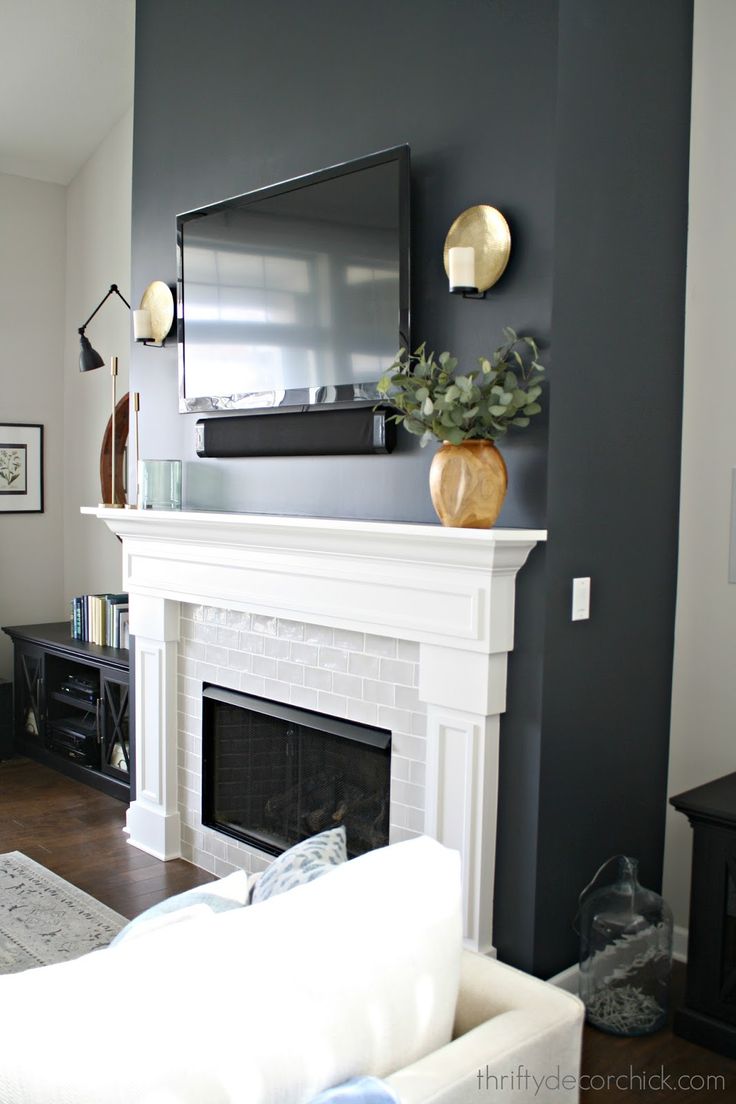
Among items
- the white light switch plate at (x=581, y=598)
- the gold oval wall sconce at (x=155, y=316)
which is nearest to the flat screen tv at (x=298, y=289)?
the gold oval wall sconce at (x=155, y=316)

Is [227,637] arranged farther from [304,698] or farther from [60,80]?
[60,80]

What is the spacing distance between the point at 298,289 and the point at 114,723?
92.1 inches

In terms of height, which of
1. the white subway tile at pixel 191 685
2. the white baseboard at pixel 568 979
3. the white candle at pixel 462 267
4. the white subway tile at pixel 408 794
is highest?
the white candle at pixel 462 267

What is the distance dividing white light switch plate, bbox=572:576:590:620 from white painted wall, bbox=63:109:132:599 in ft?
10.9

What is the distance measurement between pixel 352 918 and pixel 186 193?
3.18 m

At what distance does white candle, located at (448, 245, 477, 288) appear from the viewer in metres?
2.61

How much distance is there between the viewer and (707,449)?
3066 millimetres

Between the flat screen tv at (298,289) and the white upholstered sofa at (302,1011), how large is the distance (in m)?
1.82

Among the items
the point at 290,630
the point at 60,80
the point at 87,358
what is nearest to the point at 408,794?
the point at 290,630

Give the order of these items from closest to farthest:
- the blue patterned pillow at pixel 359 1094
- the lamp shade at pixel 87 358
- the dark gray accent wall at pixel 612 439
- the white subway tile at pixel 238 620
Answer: the blue patterned pillow at pixel 359 1094 < the dark gray accent wall at pixel 612 439 < the white subway tile at pixel 238 620 < the lamp shade at pixel 87 358

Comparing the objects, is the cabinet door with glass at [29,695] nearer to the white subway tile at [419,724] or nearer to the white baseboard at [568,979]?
the white subway tile at [419,724]

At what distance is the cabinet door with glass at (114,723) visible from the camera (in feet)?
15.0

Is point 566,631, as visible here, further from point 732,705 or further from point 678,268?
point 678,268

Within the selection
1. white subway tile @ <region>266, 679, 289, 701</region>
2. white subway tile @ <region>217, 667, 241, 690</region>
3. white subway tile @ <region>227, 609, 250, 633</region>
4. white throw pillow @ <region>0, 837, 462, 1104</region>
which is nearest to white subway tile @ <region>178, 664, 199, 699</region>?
white subway tile @ <region>217, 667, 241, 690</region>
